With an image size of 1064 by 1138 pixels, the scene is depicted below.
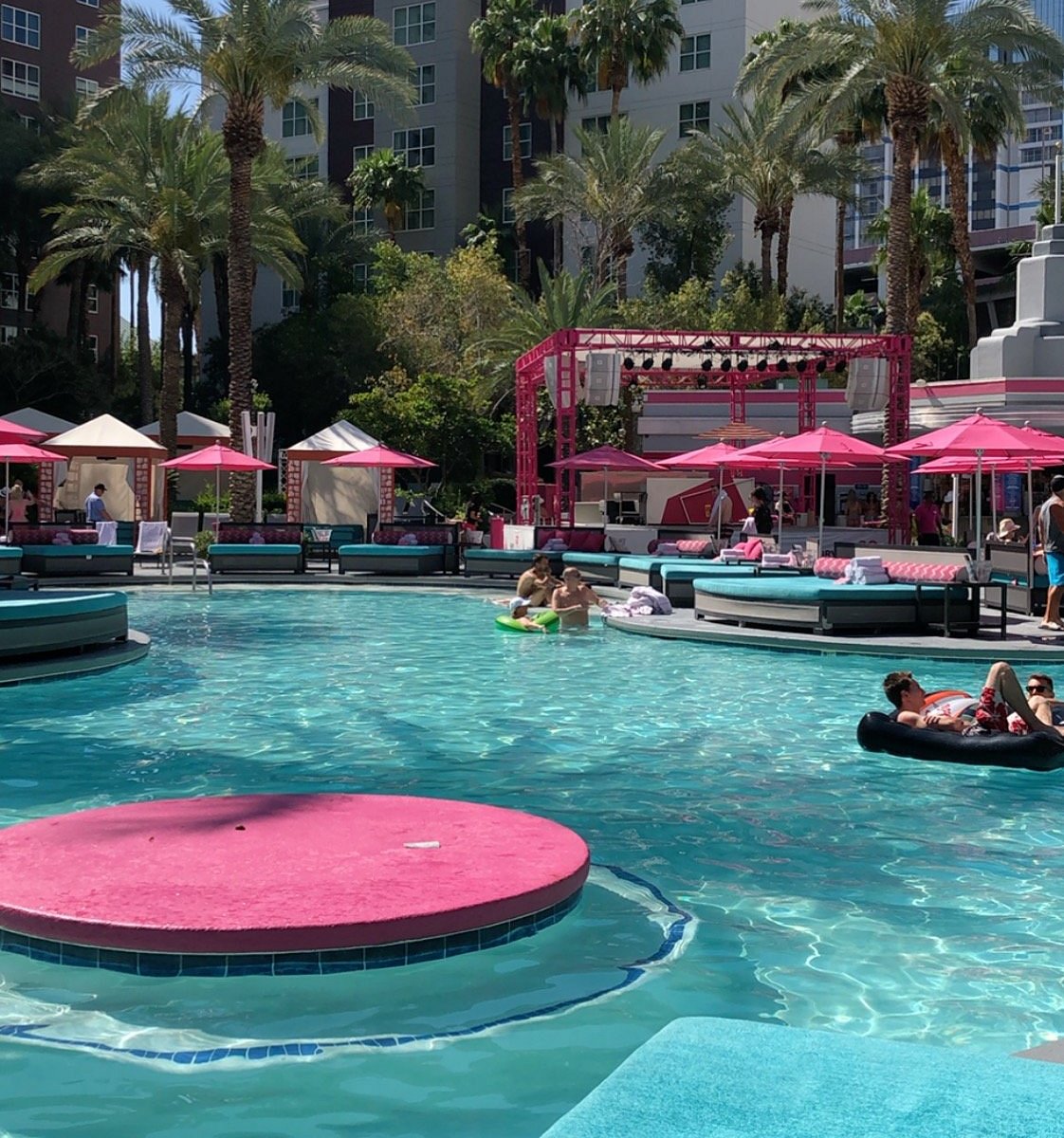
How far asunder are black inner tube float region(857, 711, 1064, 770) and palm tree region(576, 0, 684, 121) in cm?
4599

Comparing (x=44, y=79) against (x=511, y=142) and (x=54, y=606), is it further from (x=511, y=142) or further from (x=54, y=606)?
(x=54, y=606)

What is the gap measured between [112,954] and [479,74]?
6395 centimetres

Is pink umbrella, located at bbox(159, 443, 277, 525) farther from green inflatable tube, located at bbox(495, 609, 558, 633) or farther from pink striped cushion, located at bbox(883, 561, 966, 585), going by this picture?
pink striped cushion, located at bbox(883, 561, 966, 585)

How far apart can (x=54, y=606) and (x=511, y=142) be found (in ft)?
170

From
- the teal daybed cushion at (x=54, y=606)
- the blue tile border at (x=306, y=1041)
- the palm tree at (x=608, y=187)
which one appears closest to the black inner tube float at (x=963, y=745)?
the blue tile border at (x=306, y=1041)

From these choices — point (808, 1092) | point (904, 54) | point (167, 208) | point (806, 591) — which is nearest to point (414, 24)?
point (167, 208)

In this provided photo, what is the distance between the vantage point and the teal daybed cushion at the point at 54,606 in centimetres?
1498

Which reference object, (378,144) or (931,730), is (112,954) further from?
(378,144)

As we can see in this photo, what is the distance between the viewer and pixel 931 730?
34.8 ft

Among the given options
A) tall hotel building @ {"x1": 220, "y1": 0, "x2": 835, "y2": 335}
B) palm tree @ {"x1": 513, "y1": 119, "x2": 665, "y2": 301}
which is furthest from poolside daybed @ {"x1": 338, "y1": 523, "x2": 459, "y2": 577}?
tall hotel building @ {"x1": 220, "y1": 0, "x2": 835, "y2": 335}

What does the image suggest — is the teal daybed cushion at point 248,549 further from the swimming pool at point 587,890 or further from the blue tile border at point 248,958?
the blue tile border at point 248,958

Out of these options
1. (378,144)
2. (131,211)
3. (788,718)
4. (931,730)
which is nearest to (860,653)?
(788,718)

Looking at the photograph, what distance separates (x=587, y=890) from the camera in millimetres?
7332

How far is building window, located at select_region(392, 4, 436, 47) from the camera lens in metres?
64.5
